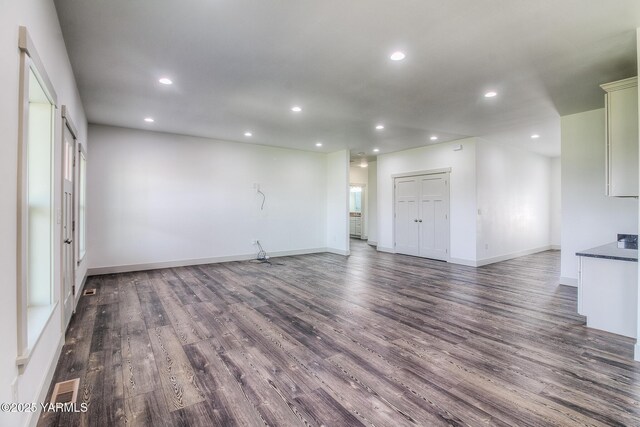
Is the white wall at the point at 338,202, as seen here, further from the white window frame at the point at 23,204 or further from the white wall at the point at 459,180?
the white window frame at the point at 23,204

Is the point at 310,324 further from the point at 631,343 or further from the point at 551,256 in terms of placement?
the point at 551,256

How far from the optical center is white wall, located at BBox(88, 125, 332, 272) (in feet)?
18.6

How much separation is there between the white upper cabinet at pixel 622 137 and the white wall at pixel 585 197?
4.81 ft

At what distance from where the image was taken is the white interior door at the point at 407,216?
7656 mm

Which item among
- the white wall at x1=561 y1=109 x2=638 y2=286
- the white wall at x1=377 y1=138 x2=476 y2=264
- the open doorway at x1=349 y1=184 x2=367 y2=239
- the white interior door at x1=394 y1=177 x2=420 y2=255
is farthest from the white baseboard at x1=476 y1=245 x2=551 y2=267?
the open doorway at x1=349 y1=184 x2=367 y2=239

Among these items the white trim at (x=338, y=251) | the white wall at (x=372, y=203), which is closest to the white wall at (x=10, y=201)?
the white trim at (x=338, y=251)

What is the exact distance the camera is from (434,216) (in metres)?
7.23

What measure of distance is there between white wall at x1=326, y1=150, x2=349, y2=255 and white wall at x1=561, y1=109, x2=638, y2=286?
4462mm

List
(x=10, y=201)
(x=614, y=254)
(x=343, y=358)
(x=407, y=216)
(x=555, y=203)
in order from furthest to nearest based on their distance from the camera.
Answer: (x=555, y=203) → (x=407, y=216) → (x=614, y=254) → (x=343, y=358) → (x=10, y=201)

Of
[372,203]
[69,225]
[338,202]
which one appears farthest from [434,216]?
[69,225]

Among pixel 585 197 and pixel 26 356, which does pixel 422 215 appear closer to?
pixel 585 197

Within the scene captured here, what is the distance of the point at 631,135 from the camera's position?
10.5ft

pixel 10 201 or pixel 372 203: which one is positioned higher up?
pixel 372 203

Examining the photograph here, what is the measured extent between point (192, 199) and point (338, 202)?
12.1ft
